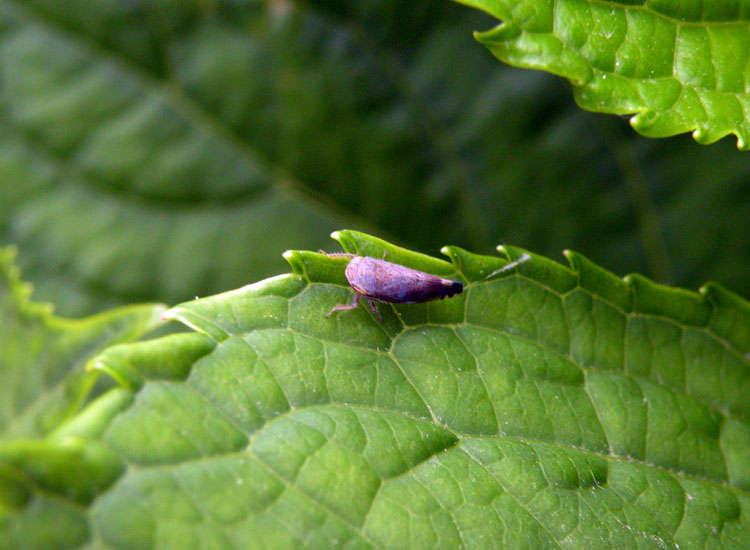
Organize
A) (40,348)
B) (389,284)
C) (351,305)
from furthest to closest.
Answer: (40,348) < (389,284) < (351,305)

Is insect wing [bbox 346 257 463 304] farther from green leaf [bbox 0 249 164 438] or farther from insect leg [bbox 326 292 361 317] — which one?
green leaf [bbox 0 249 164 438]

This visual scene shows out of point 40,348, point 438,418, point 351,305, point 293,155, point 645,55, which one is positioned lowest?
point 40,348

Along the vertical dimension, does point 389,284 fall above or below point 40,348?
above

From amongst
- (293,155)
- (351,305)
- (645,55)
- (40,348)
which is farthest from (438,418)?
(293,155)

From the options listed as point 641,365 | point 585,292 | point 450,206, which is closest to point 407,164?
point 450,206

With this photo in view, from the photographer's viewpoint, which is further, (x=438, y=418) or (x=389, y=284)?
(x=389, y=284)

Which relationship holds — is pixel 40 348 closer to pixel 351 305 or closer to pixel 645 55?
Answer: pixel 351 305

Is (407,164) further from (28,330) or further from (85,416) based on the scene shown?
(85,416)

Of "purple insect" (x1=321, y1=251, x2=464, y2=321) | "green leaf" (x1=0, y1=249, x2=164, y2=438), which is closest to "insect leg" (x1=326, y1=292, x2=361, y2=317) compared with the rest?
"purple insect" (x1=321, y1=251, x2=464, y2=321)
